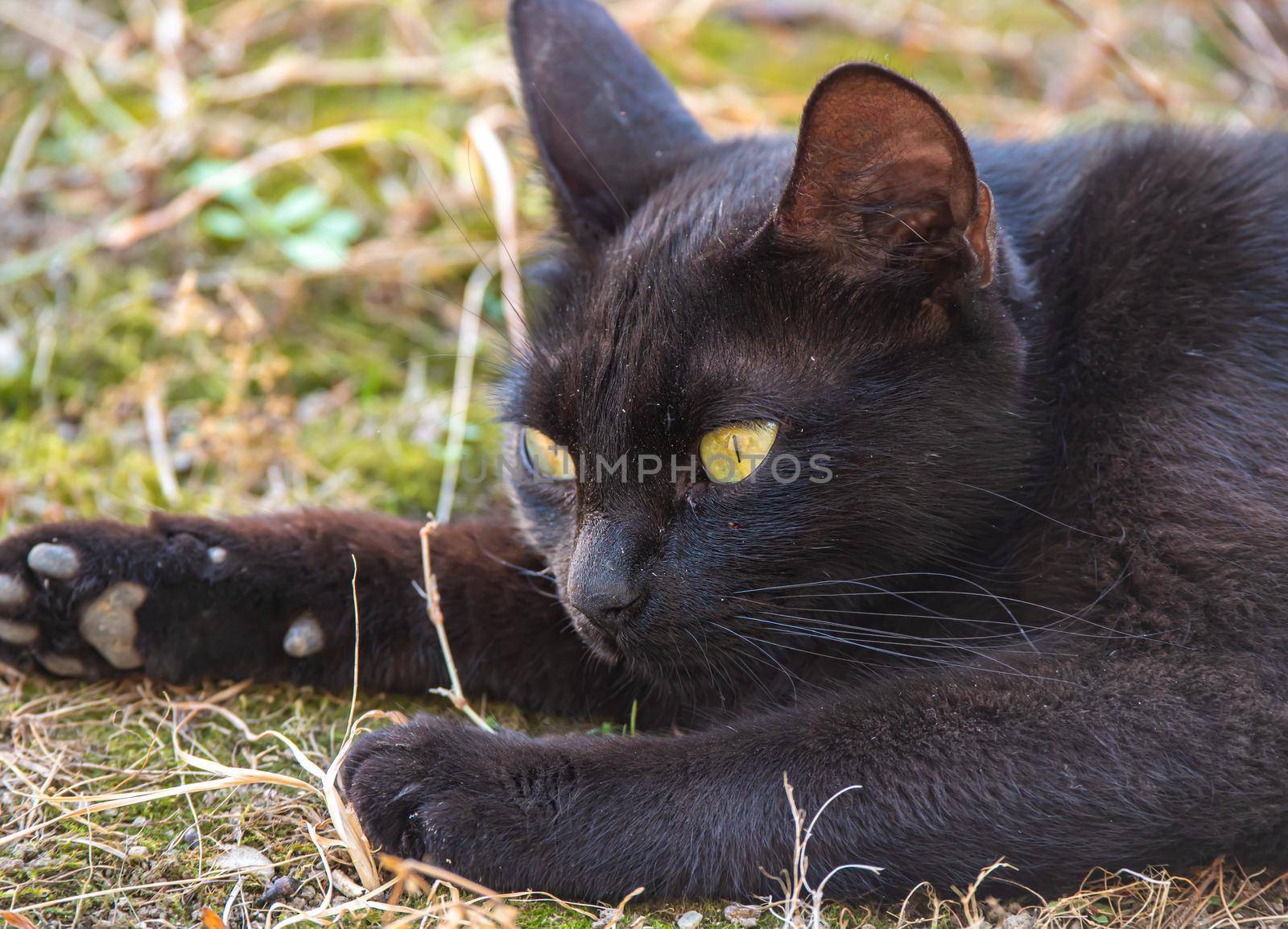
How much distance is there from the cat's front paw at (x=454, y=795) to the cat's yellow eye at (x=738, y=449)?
17.9 inches

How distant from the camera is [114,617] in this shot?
183cm

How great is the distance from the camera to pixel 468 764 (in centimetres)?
154

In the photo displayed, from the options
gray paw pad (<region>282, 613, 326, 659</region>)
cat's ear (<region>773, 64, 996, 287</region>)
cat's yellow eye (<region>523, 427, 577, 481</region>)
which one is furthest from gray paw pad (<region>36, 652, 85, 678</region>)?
cat's ear (<region>773, 64, 996, 287</region>)

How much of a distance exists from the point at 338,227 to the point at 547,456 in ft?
5.34

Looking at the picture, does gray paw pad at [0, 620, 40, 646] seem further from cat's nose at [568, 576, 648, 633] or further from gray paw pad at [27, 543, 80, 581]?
cat's nose at [568, 576, 648, 633]

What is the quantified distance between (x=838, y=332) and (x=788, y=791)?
2.11ft

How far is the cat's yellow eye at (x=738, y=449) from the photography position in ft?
5.28

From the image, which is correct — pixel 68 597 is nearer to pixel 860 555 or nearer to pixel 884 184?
pixel 860 555

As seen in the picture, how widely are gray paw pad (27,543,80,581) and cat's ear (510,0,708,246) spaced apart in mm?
996

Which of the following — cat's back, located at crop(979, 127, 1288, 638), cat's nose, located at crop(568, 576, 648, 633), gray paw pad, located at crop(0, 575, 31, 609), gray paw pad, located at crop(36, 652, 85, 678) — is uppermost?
cat's back, located at crop(979, 127, 1288, 638)

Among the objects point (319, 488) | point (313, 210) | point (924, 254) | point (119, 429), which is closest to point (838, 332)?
point (924, 254)

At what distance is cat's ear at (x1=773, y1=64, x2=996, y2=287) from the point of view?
1423 mm

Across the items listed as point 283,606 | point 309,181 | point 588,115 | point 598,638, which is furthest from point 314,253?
point 598,638

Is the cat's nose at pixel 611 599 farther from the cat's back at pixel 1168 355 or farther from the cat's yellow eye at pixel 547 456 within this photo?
the cat's back at pixel 1168 355
